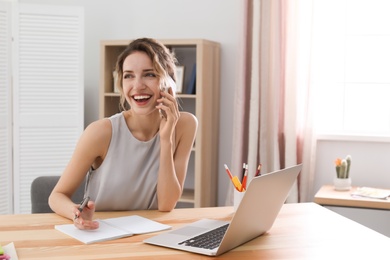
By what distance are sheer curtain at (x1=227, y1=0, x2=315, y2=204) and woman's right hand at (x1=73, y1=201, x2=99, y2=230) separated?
236 centimetres

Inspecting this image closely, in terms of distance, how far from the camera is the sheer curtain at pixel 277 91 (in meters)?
3.93

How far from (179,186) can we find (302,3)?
2.15 m

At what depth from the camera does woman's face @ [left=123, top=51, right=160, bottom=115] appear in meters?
2.10

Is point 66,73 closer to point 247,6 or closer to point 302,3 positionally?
point 247,6

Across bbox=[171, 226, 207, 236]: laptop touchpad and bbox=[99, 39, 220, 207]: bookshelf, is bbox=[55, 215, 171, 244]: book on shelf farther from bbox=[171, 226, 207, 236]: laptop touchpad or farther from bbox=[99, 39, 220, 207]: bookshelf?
bbox=[99, 39, 220, 207]: bookshelf

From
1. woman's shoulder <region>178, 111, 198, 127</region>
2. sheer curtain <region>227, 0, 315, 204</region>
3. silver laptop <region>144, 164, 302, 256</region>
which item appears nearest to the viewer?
silver laptop <region>144, 164, 302, 256</region>

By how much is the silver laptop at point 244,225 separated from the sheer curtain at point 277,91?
227 cm

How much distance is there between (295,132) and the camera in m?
3.95

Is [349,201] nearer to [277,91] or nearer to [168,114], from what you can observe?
[277,91]

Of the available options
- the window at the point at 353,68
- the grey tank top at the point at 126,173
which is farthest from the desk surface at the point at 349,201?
the grey tank top at the point at 126,173

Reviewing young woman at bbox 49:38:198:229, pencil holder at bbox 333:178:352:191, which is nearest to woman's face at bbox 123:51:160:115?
young woman at bbox 49:38:198:229

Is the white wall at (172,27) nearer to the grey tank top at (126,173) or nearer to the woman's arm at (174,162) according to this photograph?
the woman's arm at (174,162)

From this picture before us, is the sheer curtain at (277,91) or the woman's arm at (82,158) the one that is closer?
the woman's arm at (82,158)

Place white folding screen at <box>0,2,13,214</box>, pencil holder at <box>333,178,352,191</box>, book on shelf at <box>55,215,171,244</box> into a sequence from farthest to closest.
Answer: white folding screen at <box>0,2,13,214</box> → pencil holder at <box>333,178,352,191</box> → book on shelf at <box>55,215,171,244</box>
